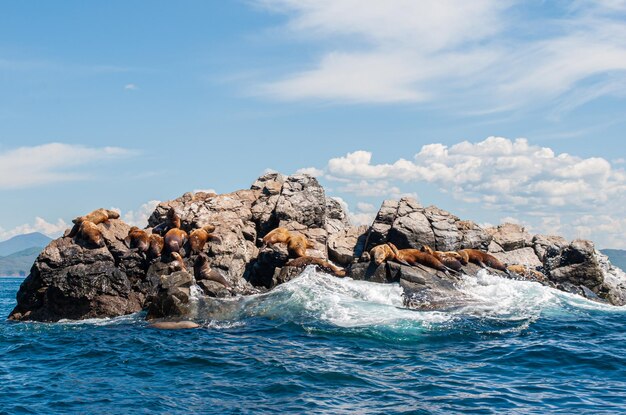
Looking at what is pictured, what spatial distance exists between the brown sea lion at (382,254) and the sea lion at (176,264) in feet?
29.5

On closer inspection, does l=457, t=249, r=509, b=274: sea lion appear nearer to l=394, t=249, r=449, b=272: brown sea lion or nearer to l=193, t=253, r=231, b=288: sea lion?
l=394, t=249, r=449, b=272: brown sea lion

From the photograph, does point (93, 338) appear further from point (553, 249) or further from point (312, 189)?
point (553, 249)

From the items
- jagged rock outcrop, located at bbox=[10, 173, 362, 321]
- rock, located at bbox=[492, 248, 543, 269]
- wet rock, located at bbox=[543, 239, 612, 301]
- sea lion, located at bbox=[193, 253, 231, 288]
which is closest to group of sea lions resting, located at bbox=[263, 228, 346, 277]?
jagged rock outcrop, located at bbox=[10, 173, 362, 321]

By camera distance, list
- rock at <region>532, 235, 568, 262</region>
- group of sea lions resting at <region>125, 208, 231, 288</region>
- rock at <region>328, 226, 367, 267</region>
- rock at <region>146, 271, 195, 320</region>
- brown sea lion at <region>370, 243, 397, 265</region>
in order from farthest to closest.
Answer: rock at <region>532, 235, 568, 262</region>
rock at <region>328, 226, 367, 267</region>
brown sea lion at <region>370, 243, 397, 265</region>
group of sea lions resting at <region>125, 208, 231, 288</region>
rock at <region>146, 271, 195, 320</region>

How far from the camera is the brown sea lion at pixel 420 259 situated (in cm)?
2891

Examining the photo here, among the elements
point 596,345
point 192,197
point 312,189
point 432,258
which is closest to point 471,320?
point 596,345

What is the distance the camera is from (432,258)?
2902 cm

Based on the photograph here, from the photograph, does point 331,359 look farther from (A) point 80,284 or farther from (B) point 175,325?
(A) point 80,284

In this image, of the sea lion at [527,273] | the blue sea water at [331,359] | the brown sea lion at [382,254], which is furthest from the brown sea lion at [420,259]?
the sea lion at [527,273]

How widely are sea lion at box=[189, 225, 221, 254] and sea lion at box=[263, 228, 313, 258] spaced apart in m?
2.90

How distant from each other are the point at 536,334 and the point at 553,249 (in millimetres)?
14419

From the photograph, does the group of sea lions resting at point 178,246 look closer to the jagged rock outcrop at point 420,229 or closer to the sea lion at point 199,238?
the sea lion at point 199,238

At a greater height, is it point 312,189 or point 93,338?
point 312,189

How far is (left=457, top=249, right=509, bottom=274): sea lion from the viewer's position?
103 ft
